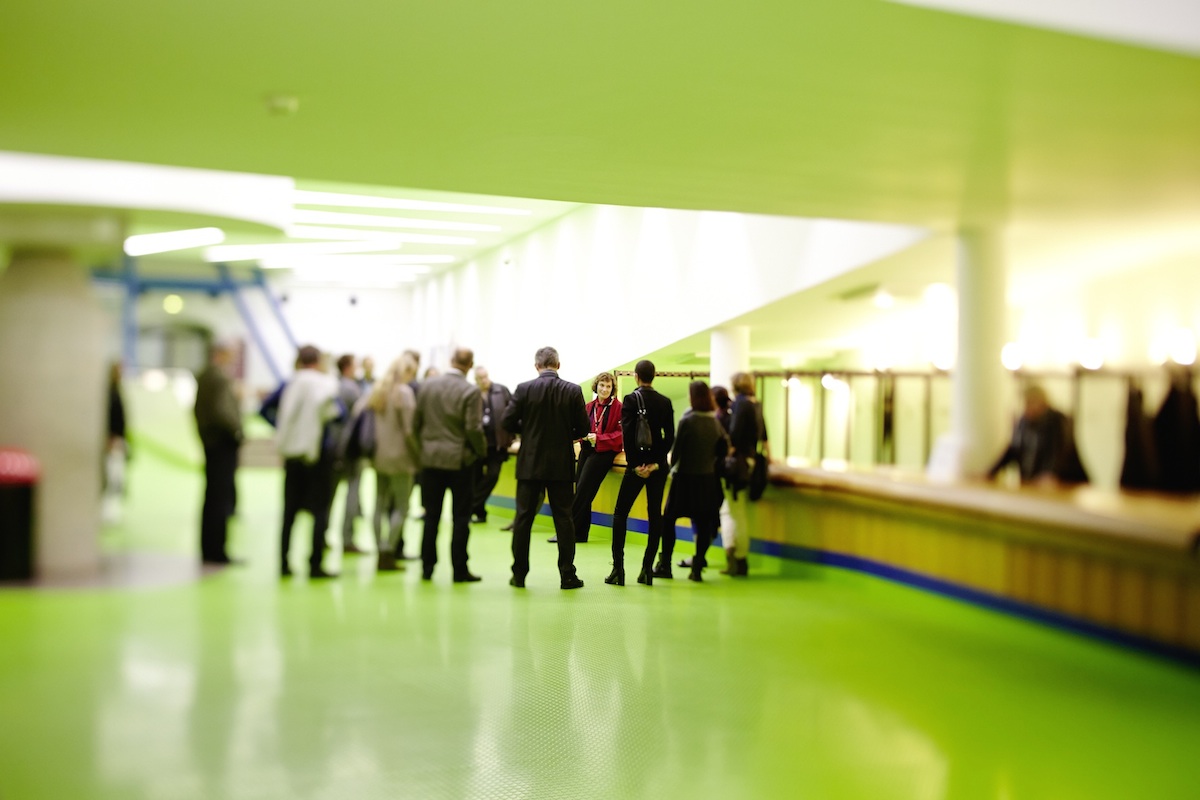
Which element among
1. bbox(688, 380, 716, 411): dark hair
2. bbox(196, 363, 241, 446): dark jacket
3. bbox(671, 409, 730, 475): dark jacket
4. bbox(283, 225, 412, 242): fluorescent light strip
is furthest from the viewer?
bbox(688, 380, 716, 411): dark hair

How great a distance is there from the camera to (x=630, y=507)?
6348 millimetres

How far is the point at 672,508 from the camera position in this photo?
22.2 feet

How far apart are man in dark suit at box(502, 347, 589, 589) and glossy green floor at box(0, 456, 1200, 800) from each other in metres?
0.84

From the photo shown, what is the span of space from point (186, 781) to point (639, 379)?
3.35m

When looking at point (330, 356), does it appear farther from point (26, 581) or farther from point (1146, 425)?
point (1146, 425)

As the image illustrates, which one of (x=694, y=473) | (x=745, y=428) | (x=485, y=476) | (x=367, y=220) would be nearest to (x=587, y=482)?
(x=485, y=476)

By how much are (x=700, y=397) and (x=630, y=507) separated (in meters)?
1.08

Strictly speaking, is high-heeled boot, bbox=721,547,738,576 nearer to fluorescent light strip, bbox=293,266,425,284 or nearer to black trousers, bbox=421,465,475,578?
black trousers, bbox=421,465,475,578

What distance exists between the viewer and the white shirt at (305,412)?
3.44 meters

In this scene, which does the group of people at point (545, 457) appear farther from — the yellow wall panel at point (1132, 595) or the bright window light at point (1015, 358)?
the yellow wall panel at point (1132, 595)

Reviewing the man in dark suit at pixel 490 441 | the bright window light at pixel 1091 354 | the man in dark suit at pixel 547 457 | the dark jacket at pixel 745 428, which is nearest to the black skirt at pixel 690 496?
the dark jacket at pixel 745 428

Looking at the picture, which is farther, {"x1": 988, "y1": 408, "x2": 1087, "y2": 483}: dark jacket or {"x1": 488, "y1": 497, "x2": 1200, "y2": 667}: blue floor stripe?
{"x1": 488, "y1": 497, "x2": 1200, "y2": 667}: blue floor stripe

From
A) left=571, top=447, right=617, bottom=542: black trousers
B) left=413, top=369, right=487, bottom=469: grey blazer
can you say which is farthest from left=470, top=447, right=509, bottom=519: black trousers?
left=571, top=447, right=617, bottom=542: black trousers

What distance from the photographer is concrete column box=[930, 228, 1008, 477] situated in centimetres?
407
